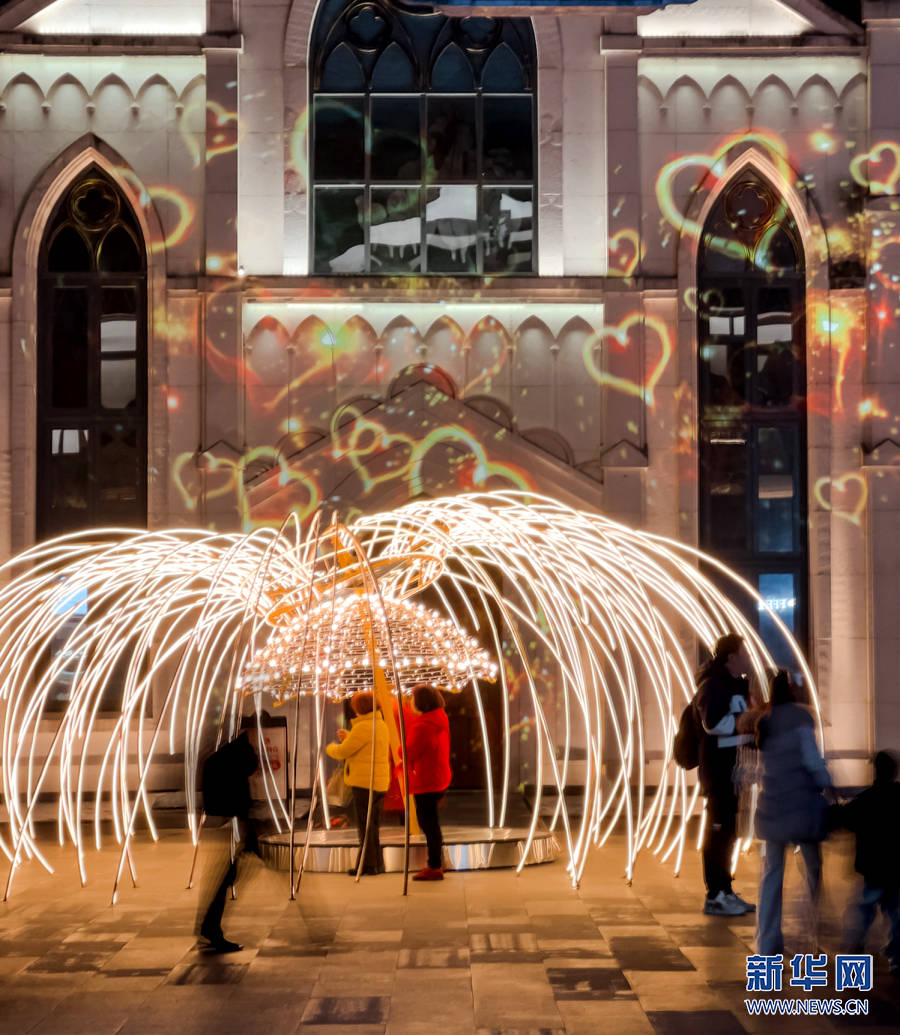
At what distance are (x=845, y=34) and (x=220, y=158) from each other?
8.76 m

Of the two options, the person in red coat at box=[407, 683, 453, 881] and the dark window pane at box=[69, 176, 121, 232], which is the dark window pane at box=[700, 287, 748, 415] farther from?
the person in red coat at box=[407, 683, 453, 881]

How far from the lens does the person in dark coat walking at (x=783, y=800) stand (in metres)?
9.62

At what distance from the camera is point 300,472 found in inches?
798

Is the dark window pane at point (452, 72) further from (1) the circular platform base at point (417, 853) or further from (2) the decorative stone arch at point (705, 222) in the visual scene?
(1) the circular platform base at point (417, 853)

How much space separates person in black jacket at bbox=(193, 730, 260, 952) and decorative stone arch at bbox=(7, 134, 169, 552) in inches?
387

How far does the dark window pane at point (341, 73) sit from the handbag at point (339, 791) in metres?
9.71

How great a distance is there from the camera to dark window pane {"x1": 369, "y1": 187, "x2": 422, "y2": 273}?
69.4 ft

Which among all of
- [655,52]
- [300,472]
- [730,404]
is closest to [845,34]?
[655,52]

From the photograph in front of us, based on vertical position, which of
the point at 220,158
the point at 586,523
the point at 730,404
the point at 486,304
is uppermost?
the point at 220,158

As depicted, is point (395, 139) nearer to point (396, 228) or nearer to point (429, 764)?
point (396, 228)

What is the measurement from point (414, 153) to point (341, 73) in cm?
151

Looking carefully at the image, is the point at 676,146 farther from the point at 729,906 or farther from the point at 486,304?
the point at 729,906

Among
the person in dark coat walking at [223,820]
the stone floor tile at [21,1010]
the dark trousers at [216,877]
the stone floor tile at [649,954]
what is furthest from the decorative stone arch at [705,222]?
the stone floor tile at [21,1010]

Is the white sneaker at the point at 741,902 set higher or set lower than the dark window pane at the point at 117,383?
lower
